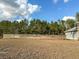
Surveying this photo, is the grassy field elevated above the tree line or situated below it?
below

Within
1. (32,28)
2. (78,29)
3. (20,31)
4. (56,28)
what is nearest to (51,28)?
(56,28)

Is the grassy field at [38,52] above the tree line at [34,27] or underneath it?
underneath

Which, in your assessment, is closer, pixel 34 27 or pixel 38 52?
pixel 38 52

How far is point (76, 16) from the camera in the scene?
92375 millimetres

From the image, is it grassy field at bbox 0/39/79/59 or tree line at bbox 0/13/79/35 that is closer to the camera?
grassy field at bbox 0/39/79/59

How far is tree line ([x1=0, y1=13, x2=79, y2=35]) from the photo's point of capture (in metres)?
69.9

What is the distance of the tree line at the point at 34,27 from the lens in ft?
229

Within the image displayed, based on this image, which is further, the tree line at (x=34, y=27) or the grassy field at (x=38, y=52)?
the tree line at (x=34, y=27)

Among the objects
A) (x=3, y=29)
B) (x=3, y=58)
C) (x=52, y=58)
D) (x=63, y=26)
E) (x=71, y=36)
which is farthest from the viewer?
(x=63, y=26)

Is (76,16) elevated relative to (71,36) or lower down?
elevated

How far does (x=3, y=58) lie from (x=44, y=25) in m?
68.0

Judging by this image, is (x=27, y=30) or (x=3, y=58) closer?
(x=3, y=58)

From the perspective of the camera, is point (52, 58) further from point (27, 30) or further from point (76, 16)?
point (76, 16)

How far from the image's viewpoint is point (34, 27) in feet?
251
